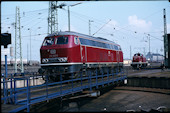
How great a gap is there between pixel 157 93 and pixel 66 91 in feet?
43.8

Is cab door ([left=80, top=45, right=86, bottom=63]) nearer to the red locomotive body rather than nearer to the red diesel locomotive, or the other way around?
the red diesel locomotive

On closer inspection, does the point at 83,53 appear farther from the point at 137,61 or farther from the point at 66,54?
the point at 137,61

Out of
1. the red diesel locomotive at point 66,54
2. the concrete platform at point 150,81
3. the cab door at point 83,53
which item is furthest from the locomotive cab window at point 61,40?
the concrete platform at point 150,81

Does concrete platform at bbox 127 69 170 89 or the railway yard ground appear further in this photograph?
concrete platform at bbox 127 69 170 89

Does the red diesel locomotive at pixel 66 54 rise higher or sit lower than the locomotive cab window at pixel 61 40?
lower

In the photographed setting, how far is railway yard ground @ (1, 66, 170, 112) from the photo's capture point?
611 inches

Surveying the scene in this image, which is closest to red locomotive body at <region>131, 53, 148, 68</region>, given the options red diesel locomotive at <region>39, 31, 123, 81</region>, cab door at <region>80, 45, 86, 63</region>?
red diesel locomotive at <region>39, 31, 123, 81</region>

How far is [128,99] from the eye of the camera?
20.0 meters

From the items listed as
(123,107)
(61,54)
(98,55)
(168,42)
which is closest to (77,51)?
(61,54)

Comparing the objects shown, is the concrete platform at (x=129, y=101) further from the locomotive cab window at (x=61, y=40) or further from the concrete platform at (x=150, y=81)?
the locomotive cab window at (x=61, y=40)

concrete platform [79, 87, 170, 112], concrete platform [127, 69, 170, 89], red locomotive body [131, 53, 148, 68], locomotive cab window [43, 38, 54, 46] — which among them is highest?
locomotive cab window [43, 38, 54, 46]

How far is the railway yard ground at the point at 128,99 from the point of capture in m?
15.5

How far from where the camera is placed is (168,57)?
41531mm

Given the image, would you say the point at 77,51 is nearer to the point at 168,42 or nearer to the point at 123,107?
the point at 123,107
